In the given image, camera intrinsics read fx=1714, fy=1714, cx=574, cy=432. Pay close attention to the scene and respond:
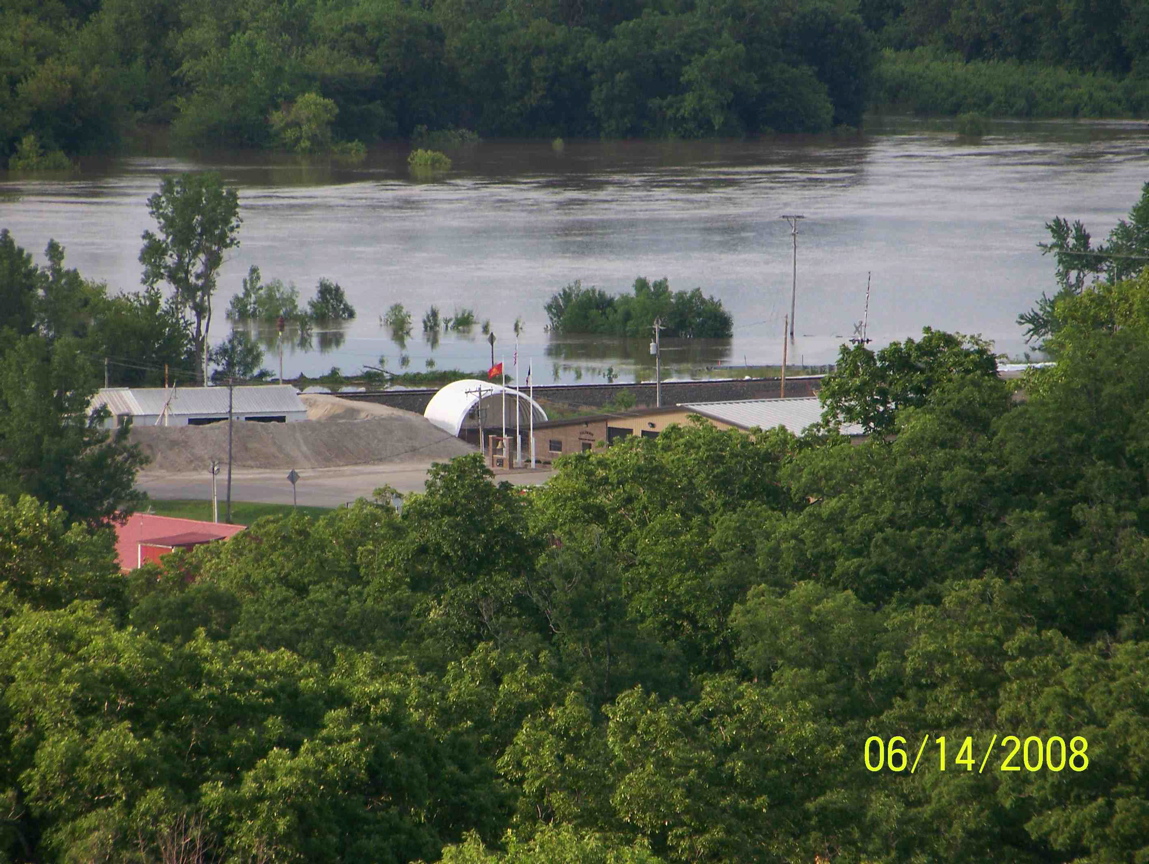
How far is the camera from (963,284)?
49281 millimetres

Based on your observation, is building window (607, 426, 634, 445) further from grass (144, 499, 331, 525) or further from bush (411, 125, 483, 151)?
bush (411, 125, 483, 151)

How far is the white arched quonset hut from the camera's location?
30.9 m

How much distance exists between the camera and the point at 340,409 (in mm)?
31922

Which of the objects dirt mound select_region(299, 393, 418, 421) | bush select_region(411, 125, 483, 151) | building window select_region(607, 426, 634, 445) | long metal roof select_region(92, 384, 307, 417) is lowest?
dirt mound select_region(299, 393, 418, 421)

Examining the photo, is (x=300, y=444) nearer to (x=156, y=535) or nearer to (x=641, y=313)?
(x=156, y=535)

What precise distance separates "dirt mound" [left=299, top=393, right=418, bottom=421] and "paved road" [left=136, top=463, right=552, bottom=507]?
2082mm

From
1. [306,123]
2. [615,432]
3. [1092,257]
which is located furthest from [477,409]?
[306,123]

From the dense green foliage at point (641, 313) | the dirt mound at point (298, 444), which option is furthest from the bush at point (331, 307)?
the dirt mound at point (298, 444)

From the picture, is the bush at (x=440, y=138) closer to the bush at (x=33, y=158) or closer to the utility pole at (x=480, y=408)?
the bush at (x=33, y=158)

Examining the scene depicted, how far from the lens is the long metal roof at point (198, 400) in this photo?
31.1m

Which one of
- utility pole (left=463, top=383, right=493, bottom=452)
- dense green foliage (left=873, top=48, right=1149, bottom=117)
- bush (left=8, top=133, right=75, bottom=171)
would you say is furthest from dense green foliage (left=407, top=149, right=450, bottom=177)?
utility pole (left=463, top=383, right=493, bottom=452)

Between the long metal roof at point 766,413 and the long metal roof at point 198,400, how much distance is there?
28.9 feet

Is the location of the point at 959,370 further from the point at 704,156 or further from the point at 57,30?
the point at 57,30

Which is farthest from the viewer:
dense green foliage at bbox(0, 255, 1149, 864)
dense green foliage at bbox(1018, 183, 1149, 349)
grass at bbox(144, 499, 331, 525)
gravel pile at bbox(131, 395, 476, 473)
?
dense green foliage at bbox(1018, 183, 1149, 349)
